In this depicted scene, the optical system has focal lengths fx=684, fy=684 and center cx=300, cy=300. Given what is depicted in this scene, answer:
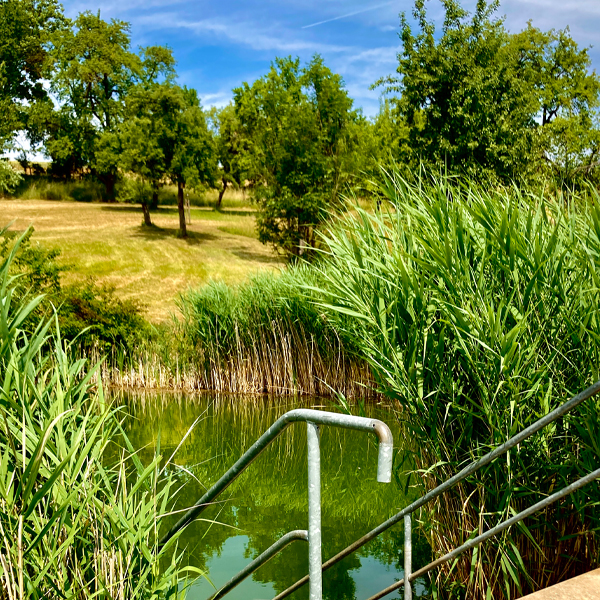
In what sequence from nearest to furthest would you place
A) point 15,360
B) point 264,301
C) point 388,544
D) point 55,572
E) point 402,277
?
point 55,572 < point 15,360 < point 402,277 < point 388,544 < point 264,301

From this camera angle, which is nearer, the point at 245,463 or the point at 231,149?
the point at 245,463

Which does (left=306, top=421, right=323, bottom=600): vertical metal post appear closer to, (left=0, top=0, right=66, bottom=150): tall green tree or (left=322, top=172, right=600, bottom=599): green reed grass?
(left=322, top=172, right=600, bottom=599): green reed grass

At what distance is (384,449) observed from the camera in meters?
1.70

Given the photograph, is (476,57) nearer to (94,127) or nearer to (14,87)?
Answer: (94,127)

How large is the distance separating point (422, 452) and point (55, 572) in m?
2.45

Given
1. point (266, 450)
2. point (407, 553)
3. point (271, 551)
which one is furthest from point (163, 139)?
point (271, 551)

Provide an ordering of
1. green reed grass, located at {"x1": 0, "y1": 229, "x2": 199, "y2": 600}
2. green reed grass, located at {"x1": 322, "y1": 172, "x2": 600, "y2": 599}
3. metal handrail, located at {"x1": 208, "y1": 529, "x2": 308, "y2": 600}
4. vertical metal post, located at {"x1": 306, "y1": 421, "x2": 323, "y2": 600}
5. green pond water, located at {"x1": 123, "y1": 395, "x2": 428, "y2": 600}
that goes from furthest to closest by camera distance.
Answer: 1. green pond water, located at {"x1": 123, "y1": 395, "x2": 428, "y2": 600}
2. green reed grass, located at {"x1": 322, "y1": 172, "x2": 600, "y2": 599}
3. green reed grass, located at {"x1": 0, "y1": 229, "x2": 199, "y2": 600}
4. metal handrail, located at {"x1": 208, "y1": 529, "x2": 308, "y2": 600}
5. vertical metal post, located at {"x1": 306, "y1": 421, "x2": 323, "y2": 600}

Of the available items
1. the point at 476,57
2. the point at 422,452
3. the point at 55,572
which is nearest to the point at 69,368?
the point at 55,572

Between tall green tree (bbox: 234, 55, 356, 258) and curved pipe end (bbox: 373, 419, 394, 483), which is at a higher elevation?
tall green tree (bbox: 234, 55, 356, 258)

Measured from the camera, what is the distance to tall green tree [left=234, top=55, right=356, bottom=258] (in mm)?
28609

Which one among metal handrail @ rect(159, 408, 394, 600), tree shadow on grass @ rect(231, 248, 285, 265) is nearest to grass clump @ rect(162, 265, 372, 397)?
metal handrail @ rect(159, 408, 394, 600)

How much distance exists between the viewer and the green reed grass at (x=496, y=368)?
3.87 m

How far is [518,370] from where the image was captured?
3.92 meters

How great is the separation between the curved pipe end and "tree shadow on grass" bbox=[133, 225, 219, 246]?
31245mm
